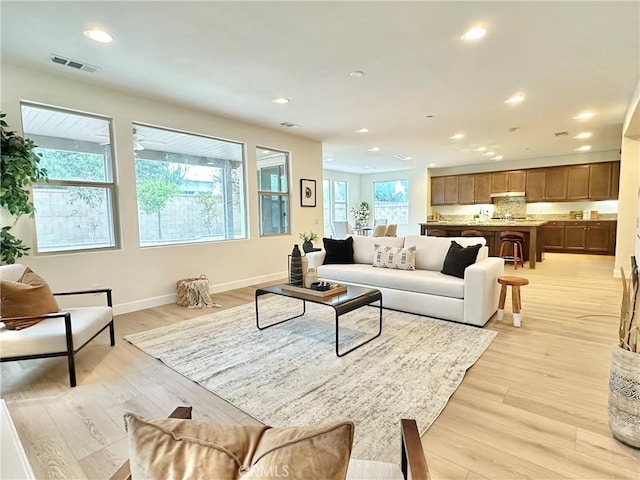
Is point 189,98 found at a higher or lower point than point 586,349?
higher

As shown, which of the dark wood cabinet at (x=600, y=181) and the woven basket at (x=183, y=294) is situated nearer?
the woven basket at (x=183, y=294)

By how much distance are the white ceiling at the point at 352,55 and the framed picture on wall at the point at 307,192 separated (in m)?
1.48

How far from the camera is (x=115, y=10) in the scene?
2.39 metres

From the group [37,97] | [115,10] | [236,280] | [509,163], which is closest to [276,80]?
[115,10]

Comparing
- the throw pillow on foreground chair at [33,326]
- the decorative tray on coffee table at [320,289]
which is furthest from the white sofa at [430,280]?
the throw pillow on foreground chair at [33,326]

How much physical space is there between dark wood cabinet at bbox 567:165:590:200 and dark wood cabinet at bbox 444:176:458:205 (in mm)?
2858

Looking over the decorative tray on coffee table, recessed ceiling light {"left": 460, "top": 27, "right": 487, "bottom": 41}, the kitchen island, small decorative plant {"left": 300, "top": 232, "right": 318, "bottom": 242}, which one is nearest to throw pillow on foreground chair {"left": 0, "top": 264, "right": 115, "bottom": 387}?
the decorative tray on coffee table

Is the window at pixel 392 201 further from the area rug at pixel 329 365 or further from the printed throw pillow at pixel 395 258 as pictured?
the area rug at pixel 329 365

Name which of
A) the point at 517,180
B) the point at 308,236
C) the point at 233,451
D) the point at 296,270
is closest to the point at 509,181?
the point at 517,180

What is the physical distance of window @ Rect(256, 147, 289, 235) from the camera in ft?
19.3

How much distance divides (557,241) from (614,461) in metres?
8.88

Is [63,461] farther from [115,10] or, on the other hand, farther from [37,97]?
[37,97]

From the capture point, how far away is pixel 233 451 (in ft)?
2.07

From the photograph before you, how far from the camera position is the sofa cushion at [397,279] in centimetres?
364
